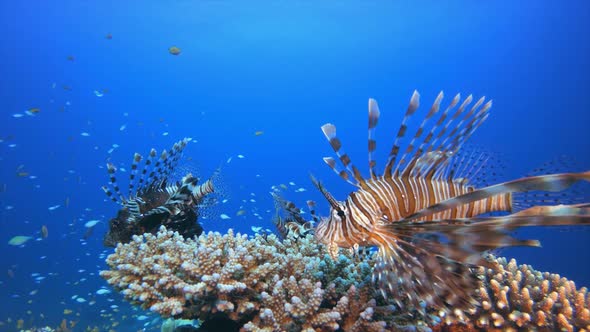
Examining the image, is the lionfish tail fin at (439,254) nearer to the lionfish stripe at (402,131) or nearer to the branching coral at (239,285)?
the branching coral at (239,285)

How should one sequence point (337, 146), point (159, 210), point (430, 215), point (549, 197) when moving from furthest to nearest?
1. point (159, 210)
2. point (549, 197)
3. point (337, 146)
4. point (430, 215)

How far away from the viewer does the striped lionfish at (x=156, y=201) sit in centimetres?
398

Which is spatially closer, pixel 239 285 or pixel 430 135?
pixel 239 285

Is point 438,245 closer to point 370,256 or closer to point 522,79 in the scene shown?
point 370,256

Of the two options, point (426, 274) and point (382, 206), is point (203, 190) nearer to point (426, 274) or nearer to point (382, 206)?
point (382, 206)

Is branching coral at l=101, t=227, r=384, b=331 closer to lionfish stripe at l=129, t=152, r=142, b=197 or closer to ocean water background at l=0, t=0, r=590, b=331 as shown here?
lionfish stripe at l=129, t=152, r=142, b=197

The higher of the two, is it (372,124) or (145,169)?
(145,169)

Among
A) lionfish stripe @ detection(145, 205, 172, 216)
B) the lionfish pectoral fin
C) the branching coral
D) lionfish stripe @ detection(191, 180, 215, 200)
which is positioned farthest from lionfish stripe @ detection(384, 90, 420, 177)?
lionfish stripe @ detection(191, 180, 215, 200)

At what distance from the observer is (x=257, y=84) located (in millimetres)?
51562

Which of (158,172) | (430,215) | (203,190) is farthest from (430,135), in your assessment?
(158,172)

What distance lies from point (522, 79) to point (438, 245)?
5100cm

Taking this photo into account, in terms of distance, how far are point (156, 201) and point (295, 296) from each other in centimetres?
277

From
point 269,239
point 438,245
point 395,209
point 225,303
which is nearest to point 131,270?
point 225,303

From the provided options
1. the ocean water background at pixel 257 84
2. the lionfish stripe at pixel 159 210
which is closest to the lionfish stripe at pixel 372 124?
the lionfish stripe at pixel 159 210
